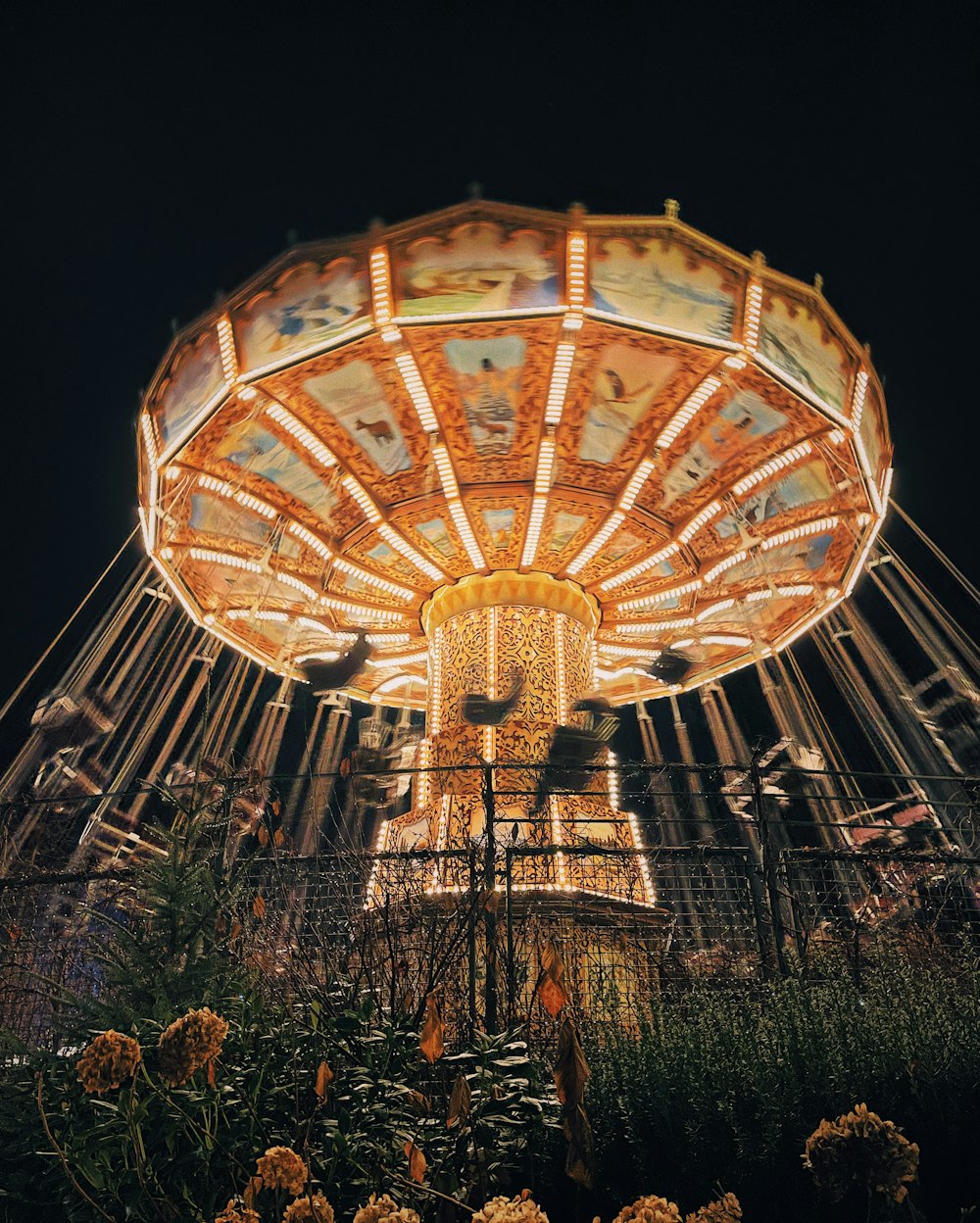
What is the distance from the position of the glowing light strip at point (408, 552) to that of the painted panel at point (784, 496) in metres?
3.76

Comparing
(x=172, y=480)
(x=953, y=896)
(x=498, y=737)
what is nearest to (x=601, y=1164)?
(x=953, y=896)

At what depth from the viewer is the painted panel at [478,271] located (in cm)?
921

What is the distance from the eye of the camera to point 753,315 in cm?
980

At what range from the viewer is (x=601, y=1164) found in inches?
166

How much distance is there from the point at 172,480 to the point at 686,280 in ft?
20.2

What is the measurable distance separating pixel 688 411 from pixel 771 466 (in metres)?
1.44

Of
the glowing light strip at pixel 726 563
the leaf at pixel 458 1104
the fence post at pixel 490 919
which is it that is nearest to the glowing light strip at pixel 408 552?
the glowing light strip at pixel 726 563

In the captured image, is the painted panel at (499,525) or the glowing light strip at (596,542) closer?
the painted panel at (499,525)

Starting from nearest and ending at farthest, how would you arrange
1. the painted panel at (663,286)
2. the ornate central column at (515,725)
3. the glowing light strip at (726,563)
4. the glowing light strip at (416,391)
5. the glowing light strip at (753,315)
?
1. the painted panel at (663,286)
2. the glowing light strip at (753,315)
3. the ornate central column at (515,725)
4. the glowing light strip at (416,391)
5. the glowing light strip at (726,563)

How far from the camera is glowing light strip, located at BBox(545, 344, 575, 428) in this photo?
1024 cm

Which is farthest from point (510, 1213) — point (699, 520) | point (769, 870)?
point (699, 520)

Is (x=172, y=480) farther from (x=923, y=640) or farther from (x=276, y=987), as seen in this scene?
(x=923, y=640)

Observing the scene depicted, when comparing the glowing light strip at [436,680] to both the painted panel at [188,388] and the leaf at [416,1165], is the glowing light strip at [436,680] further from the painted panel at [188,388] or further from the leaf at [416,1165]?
the leaf at [416,1165]

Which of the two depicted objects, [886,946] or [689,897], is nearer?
[886,946]
